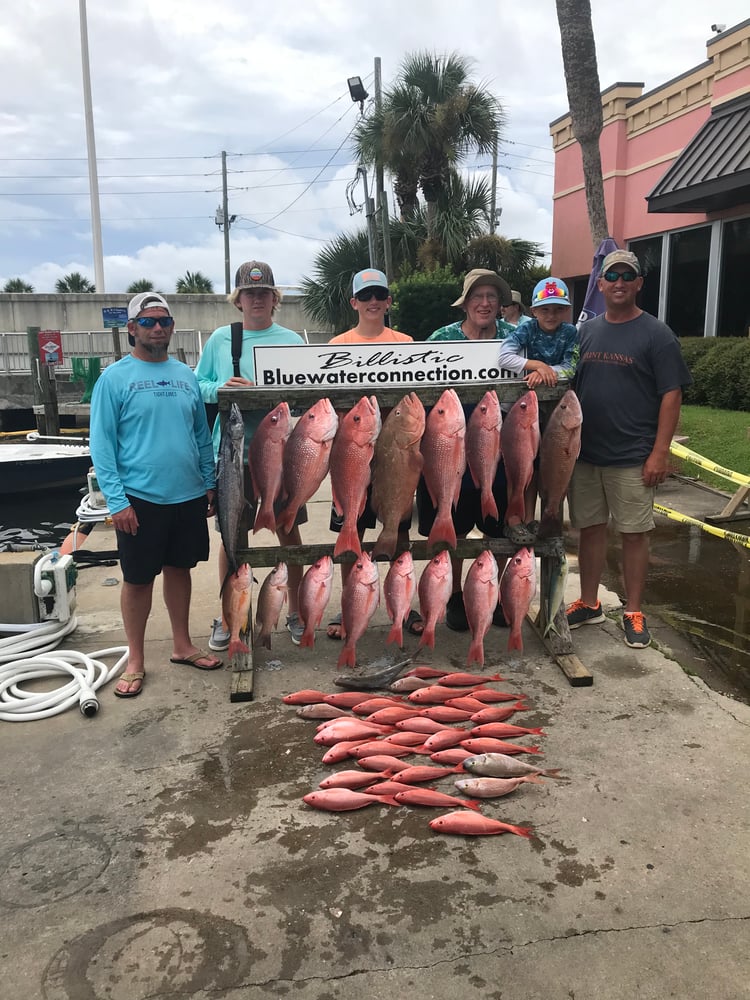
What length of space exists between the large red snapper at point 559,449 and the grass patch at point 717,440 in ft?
17.7

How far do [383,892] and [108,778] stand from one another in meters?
1.37

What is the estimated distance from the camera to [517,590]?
388cm

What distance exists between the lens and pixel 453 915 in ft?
7.60

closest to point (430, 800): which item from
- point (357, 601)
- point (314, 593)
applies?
point (357, 601)

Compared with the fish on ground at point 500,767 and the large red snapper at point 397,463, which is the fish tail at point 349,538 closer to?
the large red snapper at point 397,463

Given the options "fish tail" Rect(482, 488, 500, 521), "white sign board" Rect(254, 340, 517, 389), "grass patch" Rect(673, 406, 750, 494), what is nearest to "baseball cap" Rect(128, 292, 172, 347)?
"white sign board" Rect(254, 340, 517, 389)

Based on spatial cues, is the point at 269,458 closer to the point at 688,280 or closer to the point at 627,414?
the point at 627,414

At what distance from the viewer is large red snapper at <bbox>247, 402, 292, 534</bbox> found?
364 cm

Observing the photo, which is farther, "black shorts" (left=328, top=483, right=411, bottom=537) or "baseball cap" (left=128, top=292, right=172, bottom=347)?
"black shorts" (left=328, top=483, right=411, bottom=537)

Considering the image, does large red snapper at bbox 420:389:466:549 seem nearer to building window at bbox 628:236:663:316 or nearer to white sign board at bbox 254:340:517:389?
white sign board at bbox 254:340:517:389

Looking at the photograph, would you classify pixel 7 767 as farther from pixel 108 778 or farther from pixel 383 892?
pixel 383 892

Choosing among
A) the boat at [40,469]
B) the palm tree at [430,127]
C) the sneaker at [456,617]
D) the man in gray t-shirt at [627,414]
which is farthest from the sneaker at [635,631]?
the palm tree at [430,127]

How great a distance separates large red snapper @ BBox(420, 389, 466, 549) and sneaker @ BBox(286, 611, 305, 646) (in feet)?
3.96

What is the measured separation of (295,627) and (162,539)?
3.50ft
